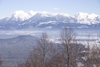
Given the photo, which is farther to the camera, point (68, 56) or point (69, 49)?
point (69, 49)

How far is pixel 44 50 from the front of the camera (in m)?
19.4

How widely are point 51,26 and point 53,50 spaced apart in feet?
587

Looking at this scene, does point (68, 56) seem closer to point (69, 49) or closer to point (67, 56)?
point (67, 56)

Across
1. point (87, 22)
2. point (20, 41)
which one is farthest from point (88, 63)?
point (87, 22)

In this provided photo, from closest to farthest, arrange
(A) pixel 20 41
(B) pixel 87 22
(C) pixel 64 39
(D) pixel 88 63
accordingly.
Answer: (D) pixel 88 63, (C) pixel 64 39, (A) pixel 20 41, (B) pixel 87 22

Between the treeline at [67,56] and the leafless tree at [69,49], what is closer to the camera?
the leafless tree at [69,49]

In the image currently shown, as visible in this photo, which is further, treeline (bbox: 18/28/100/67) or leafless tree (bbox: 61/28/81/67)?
treeline (bbox: 18/28/100/67)

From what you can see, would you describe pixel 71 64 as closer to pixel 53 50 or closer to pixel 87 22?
pixel 53 50

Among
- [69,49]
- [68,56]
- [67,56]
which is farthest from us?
[69,49]

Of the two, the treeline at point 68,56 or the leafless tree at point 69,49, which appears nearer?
the leafless tree at point 69,49

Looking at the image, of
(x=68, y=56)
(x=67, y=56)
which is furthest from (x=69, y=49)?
(x=68, y=56)

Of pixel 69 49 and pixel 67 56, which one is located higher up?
pixel 69 49

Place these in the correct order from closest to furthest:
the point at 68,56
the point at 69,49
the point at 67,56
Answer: the point at 68,56 < the point at 67,56 < the point at 69,49

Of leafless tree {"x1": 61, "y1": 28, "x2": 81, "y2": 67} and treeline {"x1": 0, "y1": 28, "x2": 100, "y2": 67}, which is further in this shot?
treeline {"x1": 0, "y1": 28, "x2": 100, "y2": 67}
